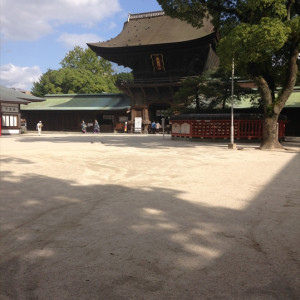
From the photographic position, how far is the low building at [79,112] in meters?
33.9

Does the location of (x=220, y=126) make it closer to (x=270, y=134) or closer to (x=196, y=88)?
(x=196, y=88)

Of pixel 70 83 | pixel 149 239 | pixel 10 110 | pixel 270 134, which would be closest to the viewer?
pixel 149 239

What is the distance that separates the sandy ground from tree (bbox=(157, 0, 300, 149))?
7206 mm

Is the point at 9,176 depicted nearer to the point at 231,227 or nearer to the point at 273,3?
the point at 231,227

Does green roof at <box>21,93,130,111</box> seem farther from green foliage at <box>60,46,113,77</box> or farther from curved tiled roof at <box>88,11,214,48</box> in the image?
green foliage at <box>60,46,113,77</box>

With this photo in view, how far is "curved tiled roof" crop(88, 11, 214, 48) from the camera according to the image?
27617mm

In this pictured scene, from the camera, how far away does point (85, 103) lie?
3509 centimetres

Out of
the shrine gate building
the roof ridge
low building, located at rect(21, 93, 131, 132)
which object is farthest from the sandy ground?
the roof ridge

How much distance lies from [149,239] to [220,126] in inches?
676

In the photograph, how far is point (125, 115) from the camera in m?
33.9

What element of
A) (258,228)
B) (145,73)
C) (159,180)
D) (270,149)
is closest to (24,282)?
(258,228)

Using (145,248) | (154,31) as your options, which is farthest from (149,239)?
(154,31)

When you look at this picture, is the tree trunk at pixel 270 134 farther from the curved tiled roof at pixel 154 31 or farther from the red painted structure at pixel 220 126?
the curved tiled roof at pixel 154 31

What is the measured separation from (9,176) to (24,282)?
4774 mm
